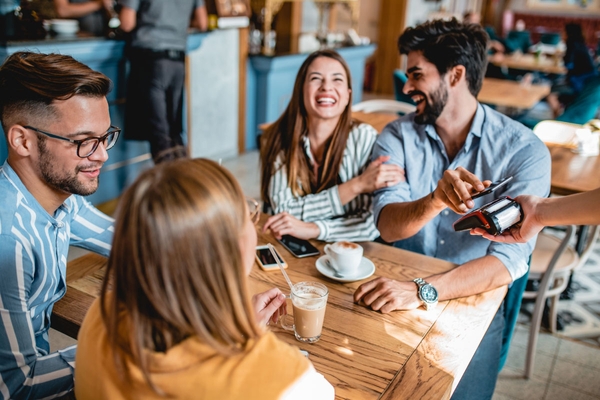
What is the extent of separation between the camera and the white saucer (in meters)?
1.31

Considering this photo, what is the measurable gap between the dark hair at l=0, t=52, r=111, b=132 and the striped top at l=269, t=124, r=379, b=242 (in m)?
0.86

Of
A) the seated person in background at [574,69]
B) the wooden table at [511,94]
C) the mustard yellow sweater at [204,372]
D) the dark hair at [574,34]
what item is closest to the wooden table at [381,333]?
the mustard yellow sweater at [204,372]

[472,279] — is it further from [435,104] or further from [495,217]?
[435,104]

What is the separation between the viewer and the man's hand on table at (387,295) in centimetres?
120

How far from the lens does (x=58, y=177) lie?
116 centimetres

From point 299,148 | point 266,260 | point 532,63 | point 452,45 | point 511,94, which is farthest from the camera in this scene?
point 532,63

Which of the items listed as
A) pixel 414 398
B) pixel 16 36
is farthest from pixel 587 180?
pixel 16 36

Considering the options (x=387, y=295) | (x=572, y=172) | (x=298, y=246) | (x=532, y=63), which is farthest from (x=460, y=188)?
(x=532, y=63)

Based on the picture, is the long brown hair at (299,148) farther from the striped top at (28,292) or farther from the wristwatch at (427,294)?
the striped top at (28,292)

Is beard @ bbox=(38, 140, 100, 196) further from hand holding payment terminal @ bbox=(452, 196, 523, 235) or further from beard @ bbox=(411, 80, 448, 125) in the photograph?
beard @ bbox=(411, 80, 448, 125)

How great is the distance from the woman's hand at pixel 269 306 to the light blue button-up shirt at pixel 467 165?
63 cm

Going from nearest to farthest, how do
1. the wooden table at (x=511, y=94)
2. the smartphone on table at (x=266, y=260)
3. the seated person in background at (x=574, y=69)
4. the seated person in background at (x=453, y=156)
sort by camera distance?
the smartphone on table at (x=266, y=260)
the seated person in background at (x=453, y=156)
the wooden table at (x=511, y=94)
the seated person in background at (x=574, y=69)

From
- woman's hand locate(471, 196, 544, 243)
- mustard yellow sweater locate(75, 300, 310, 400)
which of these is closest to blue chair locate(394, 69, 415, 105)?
woman's hand locate(471, 196, 544, 243)

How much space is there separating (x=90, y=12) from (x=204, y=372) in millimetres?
3241
